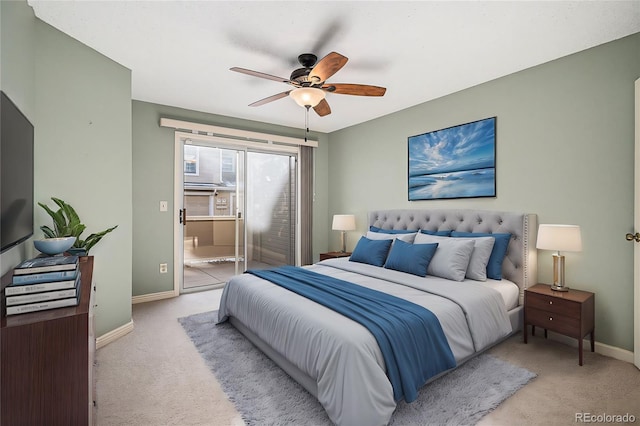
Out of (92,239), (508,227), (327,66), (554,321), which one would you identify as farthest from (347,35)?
(554,321)

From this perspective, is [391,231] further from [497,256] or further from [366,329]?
[366,329]

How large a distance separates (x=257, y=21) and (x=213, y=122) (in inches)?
97.2

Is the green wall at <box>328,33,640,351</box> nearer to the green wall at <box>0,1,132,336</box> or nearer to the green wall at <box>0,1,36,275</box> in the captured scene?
the green wall at <box>0,1,132,336</box>

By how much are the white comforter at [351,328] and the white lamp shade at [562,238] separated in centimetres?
59

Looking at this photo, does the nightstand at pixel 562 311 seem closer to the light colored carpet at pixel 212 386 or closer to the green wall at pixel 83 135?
the light colored carpet at pixel 212 386

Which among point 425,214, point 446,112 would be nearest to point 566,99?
point 446,112

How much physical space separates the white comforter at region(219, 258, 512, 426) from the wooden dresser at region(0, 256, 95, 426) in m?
1.09

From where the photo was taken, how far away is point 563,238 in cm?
250

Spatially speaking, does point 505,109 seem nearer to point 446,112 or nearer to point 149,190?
point 446,112

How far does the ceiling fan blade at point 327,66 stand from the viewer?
2.10m

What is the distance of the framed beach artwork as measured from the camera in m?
3.28

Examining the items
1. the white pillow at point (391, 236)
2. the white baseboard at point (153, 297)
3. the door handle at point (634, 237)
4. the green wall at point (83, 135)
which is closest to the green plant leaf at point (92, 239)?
the green wall at point (83, 135)

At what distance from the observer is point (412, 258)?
120 inches

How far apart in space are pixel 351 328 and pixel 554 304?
1829 millimetres
